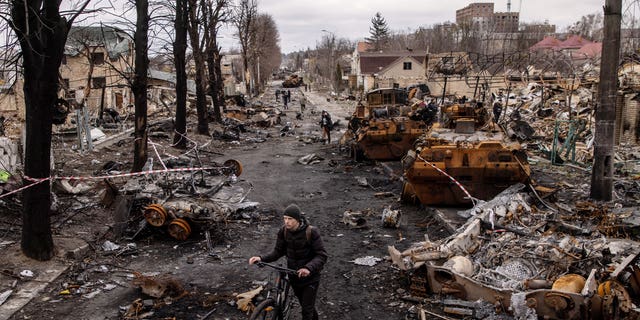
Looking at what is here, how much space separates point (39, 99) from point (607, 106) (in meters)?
9.77

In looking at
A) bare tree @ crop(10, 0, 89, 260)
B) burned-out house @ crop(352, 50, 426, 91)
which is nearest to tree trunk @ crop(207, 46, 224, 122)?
bare tree @ crop(10, 0, 89, 260)

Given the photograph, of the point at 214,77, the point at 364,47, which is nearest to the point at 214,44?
A: the point at 214,77

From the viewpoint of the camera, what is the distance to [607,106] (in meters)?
10.1

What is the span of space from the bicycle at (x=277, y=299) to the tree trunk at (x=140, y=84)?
→ 8.37m

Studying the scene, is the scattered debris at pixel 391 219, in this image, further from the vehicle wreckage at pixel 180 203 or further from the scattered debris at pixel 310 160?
the scattered debris at pixel 310 160

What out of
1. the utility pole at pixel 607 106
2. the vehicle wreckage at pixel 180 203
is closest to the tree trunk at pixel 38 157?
the vehicle wreckage at pixel 180 203

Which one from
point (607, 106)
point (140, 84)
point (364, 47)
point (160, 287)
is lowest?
point (160, 287)

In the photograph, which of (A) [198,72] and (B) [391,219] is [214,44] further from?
(B) [391,219]

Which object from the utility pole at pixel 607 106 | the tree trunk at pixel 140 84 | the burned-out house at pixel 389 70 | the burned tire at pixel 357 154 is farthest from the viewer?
the burned-out house at pixel 389 70

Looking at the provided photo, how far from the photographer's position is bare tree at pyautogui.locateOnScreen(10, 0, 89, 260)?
6.80 metres

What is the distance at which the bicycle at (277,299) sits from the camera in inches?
191

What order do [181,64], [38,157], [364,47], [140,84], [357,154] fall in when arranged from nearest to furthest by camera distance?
[38,157], [140,84], [357,154], [181,64], [364,47]

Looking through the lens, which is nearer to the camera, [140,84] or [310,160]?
→ [140,84]

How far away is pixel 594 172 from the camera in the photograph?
34.0 ft
